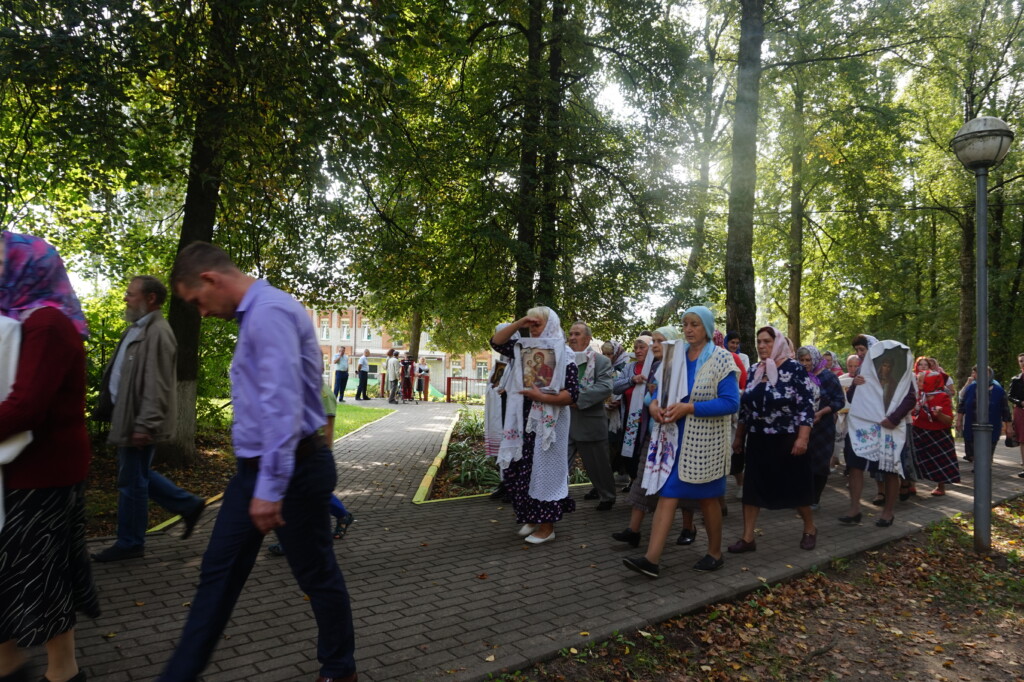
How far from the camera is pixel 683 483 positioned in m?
5.16

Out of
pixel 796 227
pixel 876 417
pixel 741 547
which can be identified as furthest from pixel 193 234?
pixel 796 227

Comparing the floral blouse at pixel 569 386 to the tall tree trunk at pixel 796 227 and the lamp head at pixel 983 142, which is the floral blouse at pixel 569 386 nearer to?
the lamp head at pixel 983 142

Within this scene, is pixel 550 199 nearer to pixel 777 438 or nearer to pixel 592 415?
pixel 592 415

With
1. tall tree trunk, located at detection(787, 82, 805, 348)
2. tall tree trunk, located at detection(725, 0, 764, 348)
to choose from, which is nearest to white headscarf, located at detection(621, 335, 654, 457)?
tall tree trunk, located at detection(725, 0, 764, 348)

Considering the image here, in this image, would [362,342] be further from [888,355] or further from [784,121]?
[888,355]

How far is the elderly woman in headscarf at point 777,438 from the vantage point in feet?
19.3

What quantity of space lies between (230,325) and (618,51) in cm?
913

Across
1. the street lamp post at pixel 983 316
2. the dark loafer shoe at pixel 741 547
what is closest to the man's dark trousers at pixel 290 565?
the dark loafer shoe at pixel 741 547

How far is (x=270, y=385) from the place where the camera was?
2699 millimetres

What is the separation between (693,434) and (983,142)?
451 centimetres

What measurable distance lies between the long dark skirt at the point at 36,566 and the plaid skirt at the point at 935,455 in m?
9.66

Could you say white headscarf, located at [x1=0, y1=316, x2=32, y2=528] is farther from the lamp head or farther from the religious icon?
the lamp head

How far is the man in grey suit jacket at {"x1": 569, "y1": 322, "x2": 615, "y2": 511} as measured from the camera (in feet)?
24.2

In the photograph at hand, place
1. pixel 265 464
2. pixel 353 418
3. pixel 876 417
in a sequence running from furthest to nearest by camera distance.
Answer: pixel 353 418 < pixel 876 417 < pixel 265 464
